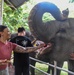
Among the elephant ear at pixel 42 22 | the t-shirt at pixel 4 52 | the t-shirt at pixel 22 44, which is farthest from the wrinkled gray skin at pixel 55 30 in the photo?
the t-shirt at pixel 22 44

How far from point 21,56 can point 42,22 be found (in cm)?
159

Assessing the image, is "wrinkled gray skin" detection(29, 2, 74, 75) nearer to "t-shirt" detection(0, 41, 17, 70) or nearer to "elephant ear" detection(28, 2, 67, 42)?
"elephant ear" detection(28, 2, 67, 42)

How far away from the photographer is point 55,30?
15.6 ft

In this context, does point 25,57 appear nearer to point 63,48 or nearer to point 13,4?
point 63,48

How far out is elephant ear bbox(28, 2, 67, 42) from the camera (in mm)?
4438

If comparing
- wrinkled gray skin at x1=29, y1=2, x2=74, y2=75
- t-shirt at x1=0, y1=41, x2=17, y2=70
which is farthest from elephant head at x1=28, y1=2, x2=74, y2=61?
t-shirt at x1=0, y1=41, x2=17, y2=70

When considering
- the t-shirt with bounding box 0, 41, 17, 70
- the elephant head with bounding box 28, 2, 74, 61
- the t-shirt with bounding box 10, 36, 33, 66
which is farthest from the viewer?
the t-shirt with bounding box 10, 36, 33, 66

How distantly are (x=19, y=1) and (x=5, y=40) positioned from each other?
507 centimetres

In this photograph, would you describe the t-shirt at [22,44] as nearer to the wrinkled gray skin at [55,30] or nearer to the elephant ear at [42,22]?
the wrinkled gray skin at [55,30]

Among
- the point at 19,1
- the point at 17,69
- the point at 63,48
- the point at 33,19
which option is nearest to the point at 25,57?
the point at 17,69

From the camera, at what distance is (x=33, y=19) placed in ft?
14.5

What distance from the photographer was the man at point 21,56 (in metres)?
5.92

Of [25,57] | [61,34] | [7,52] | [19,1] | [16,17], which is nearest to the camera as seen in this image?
[7,52]

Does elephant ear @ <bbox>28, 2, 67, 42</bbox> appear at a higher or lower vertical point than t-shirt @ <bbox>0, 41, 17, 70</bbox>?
higher
